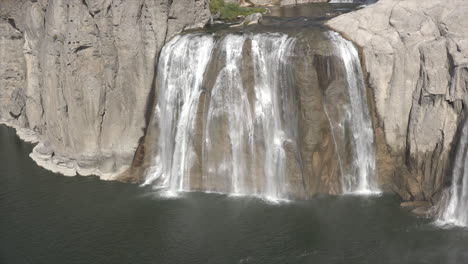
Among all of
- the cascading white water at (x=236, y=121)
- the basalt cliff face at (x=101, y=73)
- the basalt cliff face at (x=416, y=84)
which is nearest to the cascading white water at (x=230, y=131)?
the cascading white water at (x=236, y=121)

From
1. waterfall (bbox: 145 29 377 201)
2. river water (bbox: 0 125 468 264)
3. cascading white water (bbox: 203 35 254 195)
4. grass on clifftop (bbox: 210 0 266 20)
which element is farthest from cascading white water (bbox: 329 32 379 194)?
grass on clifftop (bbox: 210 0 266 20)

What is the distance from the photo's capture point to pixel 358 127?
87.2 feet

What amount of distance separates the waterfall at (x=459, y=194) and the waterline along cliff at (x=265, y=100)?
0.14 ft

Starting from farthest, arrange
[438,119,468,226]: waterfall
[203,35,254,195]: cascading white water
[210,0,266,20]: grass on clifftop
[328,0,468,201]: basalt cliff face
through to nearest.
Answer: [210,0,266,20]: grass on clifftop, [203,35,254,195]: cascading white water, [328,0,468,201]: basalt cliff face, [438,119,468,226]: waterfall

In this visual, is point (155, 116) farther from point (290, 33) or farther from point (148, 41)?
point (290, 33)

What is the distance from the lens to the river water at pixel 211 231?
842 inches

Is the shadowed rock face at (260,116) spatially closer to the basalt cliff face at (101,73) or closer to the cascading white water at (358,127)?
the cascading white water at (358,127)

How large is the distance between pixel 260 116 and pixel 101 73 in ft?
30.2

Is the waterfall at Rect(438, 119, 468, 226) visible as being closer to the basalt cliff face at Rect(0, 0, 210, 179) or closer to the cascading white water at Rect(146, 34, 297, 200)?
the cascading white water at Rect(146, 34, 297, 200)

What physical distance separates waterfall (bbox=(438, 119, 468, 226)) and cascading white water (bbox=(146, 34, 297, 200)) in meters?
7.06

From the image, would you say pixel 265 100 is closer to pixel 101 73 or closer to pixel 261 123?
pixel 261 123

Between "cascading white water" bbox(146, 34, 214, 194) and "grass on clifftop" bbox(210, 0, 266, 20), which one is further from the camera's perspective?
"grass on clifftop" bbox(210, 0, 266, 20)

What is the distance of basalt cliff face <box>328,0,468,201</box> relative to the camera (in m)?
24.0

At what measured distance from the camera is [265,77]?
26.8 meters
